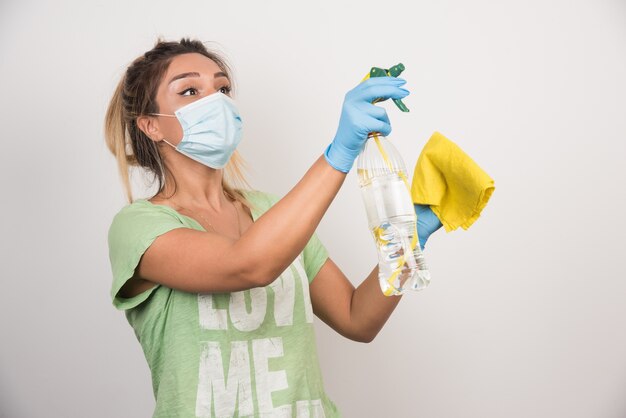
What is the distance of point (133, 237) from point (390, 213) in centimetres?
50

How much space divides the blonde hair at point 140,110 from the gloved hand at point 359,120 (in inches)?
22.0

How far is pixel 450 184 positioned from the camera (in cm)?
142

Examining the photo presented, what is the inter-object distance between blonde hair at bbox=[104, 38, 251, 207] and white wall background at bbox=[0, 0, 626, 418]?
44 centimetres

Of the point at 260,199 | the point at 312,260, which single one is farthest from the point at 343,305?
the point at 260,199

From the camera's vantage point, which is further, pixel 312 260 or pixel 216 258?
pixel 312 260

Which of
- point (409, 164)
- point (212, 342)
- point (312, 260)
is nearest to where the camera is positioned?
point (212, 342)

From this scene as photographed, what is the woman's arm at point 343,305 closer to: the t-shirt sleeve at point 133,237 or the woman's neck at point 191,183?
the woman's neck at point 191,183

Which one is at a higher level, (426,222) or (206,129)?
(206,129)

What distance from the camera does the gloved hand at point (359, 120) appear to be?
1.16 metres

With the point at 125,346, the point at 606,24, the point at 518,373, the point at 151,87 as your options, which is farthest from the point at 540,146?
the point at 125,346

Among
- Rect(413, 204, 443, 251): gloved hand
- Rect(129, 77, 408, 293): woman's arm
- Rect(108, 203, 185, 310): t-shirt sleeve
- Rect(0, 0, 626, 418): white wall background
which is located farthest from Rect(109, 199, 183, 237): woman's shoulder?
Rect(0, 0, 626, 418): white wall background

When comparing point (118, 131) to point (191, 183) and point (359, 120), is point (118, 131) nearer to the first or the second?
point (191, 183)

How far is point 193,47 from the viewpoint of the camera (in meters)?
1.72

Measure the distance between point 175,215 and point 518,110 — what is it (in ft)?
4.03
